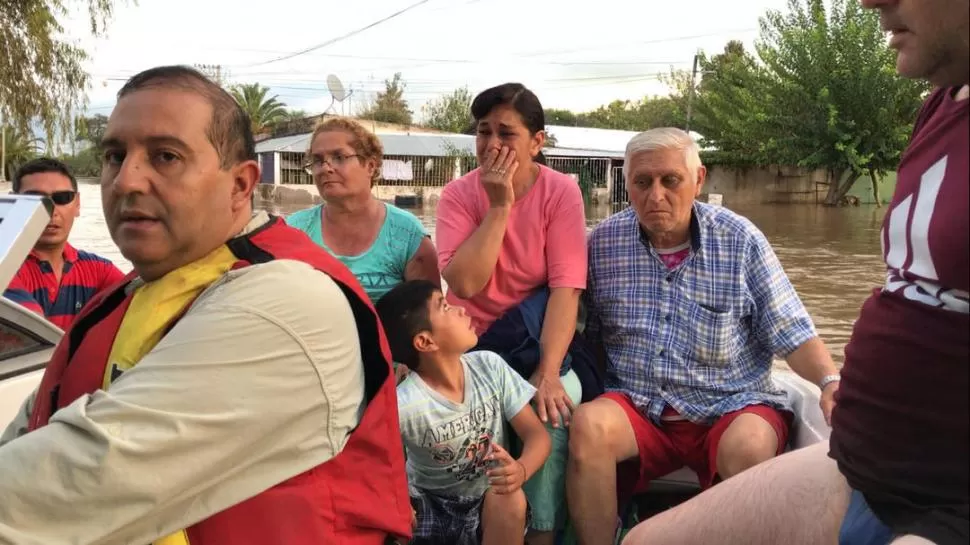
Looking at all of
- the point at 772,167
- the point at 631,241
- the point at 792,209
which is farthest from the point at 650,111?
the point at 631,241

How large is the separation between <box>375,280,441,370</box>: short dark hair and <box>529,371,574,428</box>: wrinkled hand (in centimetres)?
48

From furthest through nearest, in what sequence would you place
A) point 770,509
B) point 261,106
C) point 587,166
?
point 261,106 → point 587,166 → point 770,509

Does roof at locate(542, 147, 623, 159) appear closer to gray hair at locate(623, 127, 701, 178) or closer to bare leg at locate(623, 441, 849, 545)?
gray hair at locate(623, 127, 701, 178)

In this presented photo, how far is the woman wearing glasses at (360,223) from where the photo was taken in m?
3.54

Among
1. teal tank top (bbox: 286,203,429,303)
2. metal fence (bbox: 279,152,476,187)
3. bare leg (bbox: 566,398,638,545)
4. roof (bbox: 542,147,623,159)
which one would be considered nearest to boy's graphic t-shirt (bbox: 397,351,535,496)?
bare leg (bbox: 566,398,638,545)

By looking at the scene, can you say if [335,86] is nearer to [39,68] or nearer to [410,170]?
[39,68]

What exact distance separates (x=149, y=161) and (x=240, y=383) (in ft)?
1.46

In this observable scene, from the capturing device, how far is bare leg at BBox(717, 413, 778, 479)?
252 centimetres

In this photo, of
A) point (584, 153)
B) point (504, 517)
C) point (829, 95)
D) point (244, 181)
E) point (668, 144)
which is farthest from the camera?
point (584, 153)

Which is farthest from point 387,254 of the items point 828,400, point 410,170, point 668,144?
point 410,170

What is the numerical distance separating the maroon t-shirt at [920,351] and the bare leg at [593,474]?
111cm

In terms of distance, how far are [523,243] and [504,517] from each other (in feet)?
3.51

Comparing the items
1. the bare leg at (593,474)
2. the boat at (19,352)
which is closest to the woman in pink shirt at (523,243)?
the bare leg at (593,474)

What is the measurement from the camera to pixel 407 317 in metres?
2.53
